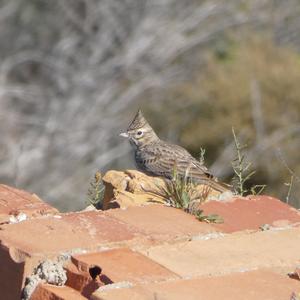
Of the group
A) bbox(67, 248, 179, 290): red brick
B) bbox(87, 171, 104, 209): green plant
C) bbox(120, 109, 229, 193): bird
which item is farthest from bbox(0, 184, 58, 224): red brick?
bbox(120, 109, 229, 193): bird

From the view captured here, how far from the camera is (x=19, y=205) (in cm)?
370

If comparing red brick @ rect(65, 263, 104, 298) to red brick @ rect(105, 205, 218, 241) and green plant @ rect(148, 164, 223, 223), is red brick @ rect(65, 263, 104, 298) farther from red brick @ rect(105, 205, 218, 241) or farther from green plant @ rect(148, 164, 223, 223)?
green plant @ rect(148, 164, 223, 223)

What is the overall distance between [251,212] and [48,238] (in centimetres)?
79

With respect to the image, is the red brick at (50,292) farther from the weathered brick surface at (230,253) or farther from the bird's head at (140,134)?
the bird's head at (140,134)

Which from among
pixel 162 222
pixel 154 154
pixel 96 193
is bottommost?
pixel 154 154

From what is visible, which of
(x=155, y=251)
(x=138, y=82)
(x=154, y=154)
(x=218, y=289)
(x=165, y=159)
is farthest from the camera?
(x=138, y=82)

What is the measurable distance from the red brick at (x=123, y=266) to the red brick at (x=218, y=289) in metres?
0.05

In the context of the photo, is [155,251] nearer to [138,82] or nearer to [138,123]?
[138,123]

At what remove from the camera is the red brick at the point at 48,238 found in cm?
301

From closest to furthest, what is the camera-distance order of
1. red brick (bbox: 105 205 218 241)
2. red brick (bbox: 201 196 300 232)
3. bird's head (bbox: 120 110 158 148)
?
red brick (bbox: 105 205 218 241) → red brick (bbox: 201 196 300 232) → bird's head (bbox: 120 110 158 148)

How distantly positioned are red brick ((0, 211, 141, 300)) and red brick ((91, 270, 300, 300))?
30 centimetres

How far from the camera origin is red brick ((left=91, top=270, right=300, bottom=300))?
2.77 m

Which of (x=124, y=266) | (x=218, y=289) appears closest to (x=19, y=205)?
(x=124, y=266)

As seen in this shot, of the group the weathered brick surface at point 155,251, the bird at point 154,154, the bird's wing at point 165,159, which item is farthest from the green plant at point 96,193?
the bird's wing at point 165,159
